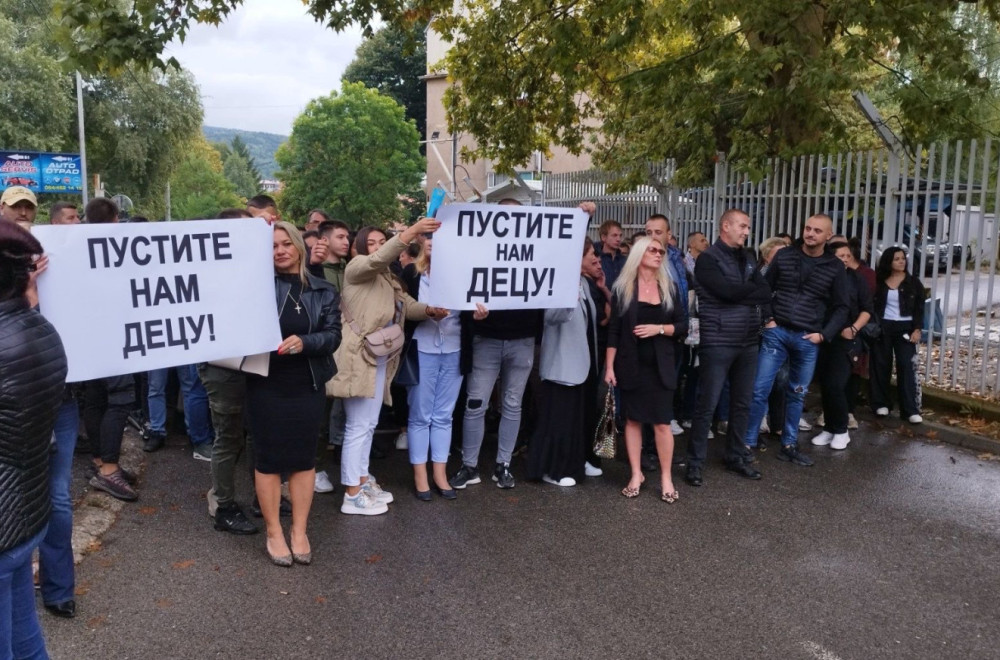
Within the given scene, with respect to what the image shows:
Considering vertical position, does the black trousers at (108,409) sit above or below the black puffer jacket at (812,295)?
below

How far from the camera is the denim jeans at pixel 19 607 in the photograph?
263cm

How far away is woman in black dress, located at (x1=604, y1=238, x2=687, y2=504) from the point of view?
5.83 meters

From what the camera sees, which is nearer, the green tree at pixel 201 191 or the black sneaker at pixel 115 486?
the black sneaker at pixel 115 486

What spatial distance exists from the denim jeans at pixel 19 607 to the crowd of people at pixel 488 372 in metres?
0.86

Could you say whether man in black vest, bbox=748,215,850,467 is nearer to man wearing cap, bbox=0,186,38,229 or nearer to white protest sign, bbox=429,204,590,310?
white protest sign, bbox=429,204,590,310

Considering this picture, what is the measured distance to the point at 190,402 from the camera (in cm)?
656

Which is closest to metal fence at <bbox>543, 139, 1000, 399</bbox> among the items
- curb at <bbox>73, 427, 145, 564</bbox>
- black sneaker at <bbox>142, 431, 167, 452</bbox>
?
black sneaker at <bbox>142, 431, 167, 452</bbox>

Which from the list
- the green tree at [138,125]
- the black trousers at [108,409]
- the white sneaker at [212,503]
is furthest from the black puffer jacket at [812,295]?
the green tree at [138,125]

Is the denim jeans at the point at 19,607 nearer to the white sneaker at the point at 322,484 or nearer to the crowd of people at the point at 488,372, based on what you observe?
the crowd of people at the point at 488,372

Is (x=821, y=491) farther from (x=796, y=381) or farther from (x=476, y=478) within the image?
(x=476, y=478)

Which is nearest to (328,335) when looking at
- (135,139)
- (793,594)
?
(793,594)

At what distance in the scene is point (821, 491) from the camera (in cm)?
614

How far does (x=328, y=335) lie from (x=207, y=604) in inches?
56.8

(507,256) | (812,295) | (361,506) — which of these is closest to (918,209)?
(812,295)
